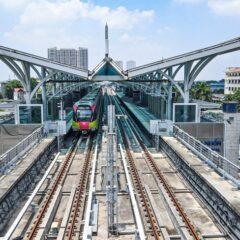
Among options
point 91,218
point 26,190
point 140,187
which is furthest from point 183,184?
point 26,190

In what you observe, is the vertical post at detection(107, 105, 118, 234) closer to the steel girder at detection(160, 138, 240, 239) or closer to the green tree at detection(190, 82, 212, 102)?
the steel girder at detection(160, 138, 240, 239)

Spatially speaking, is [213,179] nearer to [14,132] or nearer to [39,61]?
[39,61]

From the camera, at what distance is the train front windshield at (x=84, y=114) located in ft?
85.7

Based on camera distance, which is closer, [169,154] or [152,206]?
[152,206]

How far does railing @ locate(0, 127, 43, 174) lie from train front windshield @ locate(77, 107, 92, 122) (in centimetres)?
425

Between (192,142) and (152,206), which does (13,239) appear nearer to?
(152,206)

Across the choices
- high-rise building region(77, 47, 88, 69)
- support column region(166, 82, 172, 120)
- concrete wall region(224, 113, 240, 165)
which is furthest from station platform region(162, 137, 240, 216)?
high-rise building region(77, 47, 88, 69)

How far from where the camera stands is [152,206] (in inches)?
518

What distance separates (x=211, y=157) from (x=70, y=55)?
174293 mm

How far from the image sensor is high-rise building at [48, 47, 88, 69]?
7011 inches

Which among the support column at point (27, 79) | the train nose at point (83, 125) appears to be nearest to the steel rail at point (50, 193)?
the train nose at point (83, 125)

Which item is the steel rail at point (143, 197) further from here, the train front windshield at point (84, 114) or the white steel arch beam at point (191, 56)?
the white steel arch beam at point (191, 56)

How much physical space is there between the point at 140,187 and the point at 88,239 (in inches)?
268

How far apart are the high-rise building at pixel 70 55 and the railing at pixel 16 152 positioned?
15780cm
